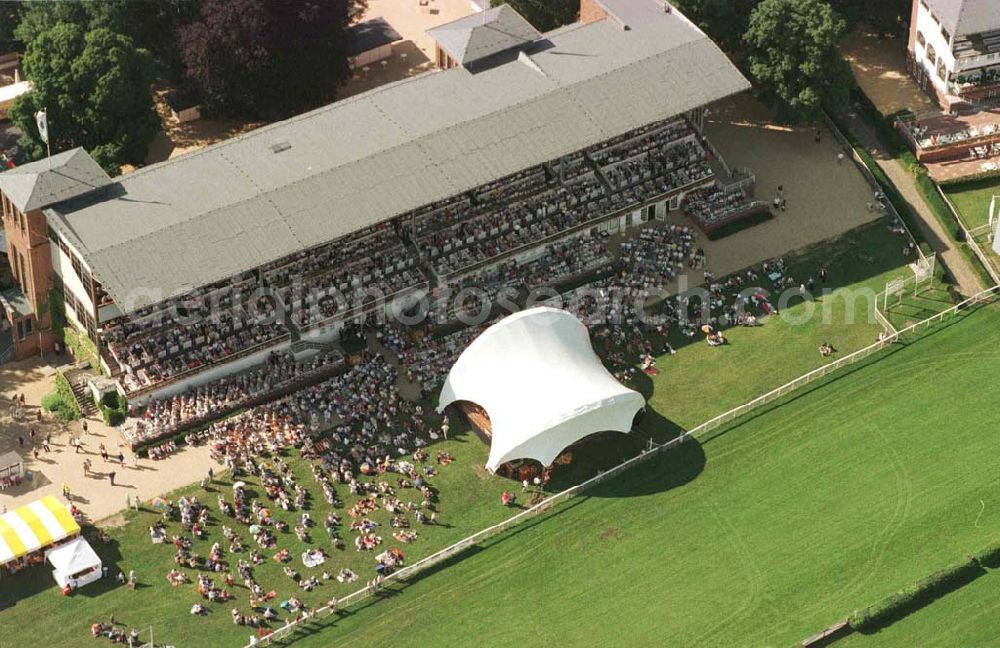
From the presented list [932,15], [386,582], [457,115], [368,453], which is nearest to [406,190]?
[457,115]

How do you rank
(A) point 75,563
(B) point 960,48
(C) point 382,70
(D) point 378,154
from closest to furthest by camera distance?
(A) point 75,563 < (D) point 378,154 < (B) point 960,48 < (C) point 382,70

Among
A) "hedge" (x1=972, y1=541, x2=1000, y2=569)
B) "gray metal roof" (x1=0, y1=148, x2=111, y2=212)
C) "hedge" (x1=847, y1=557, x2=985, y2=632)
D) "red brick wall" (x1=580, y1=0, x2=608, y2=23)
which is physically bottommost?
"hedge" (x1=847, y1=557, x2=985, y2=632)

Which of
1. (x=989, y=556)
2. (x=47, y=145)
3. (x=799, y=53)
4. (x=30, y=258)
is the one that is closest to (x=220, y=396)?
(x=30, y=258)

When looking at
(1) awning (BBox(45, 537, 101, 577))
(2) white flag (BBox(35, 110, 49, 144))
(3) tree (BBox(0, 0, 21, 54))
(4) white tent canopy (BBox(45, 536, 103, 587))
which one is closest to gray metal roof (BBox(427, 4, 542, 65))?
(2) white flag (BBox(35, 110, 49, 144))

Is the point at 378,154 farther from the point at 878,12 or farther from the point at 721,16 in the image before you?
the point at 878,12

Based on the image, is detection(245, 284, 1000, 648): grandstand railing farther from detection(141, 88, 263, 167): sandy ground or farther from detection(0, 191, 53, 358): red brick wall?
detection(141, 88, 263, 167): sandy ground

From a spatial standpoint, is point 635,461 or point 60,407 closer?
point 635,461
